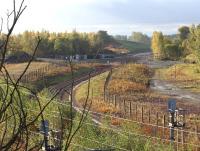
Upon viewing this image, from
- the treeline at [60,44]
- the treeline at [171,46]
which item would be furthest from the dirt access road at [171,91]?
the treeline at [60,44]

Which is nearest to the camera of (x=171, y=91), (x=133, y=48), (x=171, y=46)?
(x=171, y=91)

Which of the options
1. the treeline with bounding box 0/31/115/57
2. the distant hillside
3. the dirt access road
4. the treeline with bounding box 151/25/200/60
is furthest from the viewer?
the distant hillside

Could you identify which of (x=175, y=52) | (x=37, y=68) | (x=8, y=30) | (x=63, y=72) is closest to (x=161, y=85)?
(x=63, y=72)

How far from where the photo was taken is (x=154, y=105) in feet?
120

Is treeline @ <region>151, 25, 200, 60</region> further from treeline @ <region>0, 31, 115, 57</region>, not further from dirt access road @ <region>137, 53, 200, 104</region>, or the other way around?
dirt access road @ <region>137, 53, 200, 104</region>

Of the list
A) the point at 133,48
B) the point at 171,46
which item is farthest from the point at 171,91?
the point at 133,48

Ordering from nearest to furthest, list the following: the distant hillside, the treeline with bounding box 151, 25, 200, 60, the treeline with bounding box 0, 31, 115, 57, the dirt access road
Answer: the dirt access road
the treeline with bounding box 151, 25, 200, 60
the treeline with bounding box 0, 31, 115, 57
the distant hillside

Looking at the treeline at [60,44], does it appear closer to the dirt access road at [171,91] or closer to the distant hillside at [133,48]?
the dirt access road at [171,91]

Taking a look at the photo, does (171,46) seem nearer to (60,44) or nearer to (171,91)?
(60,44)

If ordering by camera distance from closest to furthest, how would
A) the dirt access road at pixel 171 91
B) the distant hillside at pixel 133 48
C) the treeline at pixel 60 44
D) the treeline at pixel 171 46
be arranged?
1. the dirt access road at pixel 171 91
2. the treeline at pixel 171 46
3. the treeline at pixel 60 44
4. the distant hillside at pixel 133 48

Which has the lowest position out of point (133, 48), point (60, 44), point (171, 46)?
point (133, 48)

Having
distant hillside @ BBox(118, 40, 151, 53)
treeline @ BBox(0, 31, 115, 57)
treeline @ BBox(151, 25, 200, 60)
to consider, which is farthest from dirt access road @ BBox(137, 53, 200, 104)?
distant hillside @ BBox(118, 40, 151, 53)

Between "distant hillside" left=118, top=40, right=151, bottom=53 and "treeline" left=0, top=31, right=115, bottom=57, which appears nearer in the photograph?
"treeline" left=0, top=31, right=115, bottom=57

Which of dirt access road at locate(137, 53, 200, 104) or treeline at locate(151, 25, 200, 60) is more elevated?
treeline at locate(151, 25, 200, 60)
